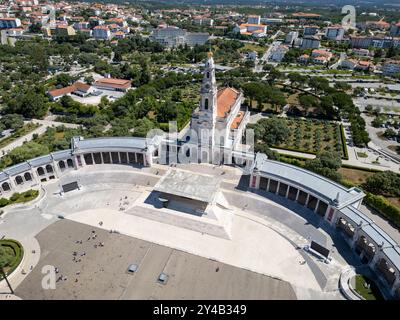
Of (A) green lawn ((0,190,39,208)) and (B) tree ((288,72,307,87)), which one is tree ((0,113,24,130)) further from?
(B) tree ((288,72,307,87))

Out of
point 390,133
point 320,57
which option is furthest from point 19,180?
point 320,57

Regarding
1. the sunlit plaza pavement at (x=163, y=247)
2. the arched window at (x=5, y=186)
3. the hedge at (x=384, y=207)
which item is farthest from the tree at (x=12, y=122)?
the hedge at (x=384, y=207)

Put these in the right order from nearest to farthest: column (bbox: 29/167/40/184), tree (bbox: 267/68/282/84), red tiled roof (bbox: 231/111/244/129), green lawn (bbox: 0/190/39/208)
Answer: green lawn (bbox: 0/190/39/208) < column (bbox: 29/167/40/184) < red tiled roof (bbox: 231/111/244/129) < tree (bbox: 267/68/282/84)

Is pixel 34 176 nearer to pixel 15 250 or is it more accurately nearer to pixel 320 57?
pixel 15 250

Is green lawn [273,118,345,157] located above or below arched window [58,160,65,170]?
below

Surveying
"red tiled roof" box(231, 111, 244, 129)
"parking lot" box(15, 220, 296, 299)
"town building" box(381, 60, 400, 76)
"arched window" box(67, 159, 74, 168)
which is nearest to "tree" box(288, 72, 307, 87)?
"red tiled roof" box(231, 111, 244, 129)

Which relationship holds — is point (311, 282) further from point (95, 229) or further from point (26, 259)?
point (26, 259)
